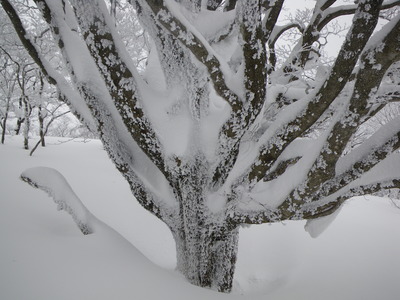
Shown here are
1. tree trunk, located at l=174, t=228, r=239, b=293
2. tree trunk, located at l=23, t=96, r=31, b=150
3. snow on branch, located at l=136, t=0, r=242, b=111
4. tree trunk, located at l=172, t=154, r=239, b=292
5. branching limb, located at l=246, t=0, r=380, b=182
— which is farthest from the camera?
tree trunk, located at l=23, t=96, r=31, b=150

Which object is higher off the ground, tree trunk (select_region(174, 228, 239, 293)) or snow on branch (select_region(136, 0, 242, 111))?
snow on branch (select_region(136, 0, 242, 111))

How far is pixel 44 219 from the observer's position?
2.52 metres

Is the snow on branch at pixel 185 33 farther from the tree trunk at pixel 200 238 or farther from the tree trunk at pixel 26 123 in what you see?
the tree trunk at pixel 26 123

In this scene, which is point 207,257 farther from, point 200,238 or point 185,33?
point 185,33

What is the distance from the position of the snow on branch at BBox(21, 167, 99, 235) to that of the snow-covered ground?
0.49 feet

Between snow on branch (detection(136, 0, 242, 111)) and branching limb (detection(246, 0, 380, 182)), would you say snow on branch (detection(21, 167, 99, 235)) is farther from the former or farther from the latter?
snow on branch (detection(136, 0, 242, 111))

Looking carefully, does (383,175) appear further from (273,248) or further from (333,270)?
(273,248)

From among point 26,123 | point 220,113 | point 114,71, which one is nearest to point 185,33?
point 114,71

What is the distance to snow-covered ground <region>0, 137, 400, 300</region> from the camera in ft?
5.52

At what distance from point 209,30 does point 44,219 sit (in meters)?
2.61

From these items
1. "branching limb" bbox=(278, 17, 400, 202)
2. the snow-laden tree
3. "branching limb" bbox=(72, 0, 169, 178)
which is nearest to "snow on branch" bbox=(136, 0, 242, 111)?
the snow-laden tree

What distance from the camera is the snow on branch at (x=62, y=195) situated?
88.9 inches

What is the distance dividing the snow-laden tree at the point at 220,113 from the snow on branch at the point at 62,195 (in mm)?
97

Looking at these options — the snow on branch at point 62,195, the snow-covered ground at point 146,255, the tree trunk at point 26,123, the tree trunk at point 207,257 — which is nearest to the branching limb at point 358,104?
the tree trunk at point 207,257
